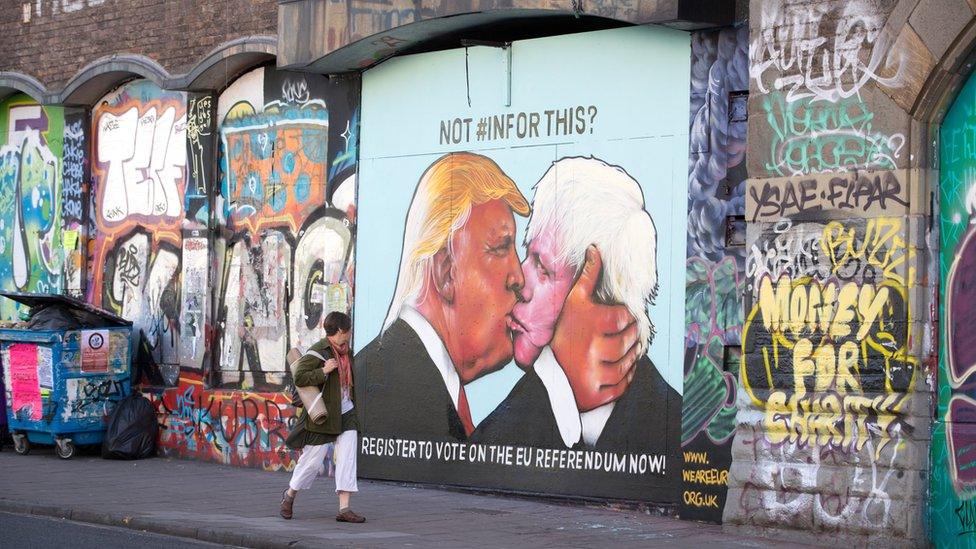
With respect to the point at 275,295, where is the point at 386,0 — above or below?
above

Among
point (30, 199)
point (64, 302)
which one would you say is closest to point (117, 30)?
point (30, 199)

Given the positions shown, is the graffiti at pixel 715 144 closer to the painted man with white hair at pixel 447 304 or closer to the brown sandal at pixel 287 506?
→ the painted man with white hair at pixel 447 304

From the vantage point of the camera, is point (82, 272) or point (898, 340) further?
point (82, 272)

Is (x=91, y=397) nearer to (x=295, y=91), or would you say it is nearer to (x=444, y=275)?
(x=295, y=91)

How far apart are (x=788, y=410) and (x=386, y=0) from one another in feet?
19.8

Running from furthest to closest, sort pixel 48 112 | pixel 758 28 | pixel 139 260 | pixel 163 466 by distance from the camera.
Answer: pixel 48 112 → pixel 139 260 → pixel 163 466 → pixel 758 28

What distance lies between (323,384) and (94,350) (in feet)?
20.7

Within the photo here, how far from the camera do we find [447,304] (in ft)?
49.6

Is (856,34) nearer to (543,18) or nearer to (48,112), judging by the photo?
(543,18)

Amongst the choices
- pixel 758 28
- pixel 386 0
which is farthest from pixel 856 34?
pixel 386 0

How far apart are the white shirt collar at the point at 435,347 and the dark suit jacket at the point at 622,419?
623mm

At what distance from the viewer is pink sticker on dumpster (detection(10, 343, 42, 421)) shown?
17422mm

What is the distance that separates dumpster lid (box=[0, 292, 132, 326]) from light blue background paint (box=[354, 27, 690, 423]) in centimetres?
350

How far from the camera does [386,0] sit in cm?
1518
